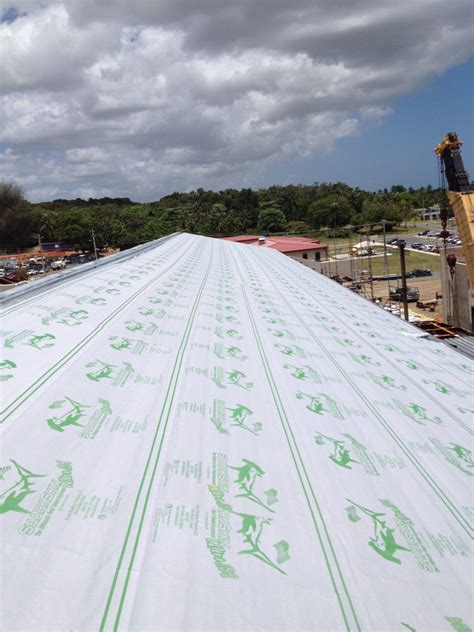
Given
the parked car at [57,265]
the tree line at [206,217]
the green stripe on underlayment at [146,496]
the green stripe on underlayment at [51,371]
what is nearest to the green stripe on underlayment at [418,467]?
the green stripe on underlayment at [146,496]

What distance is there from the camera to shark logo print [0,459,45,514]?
120 centimetres

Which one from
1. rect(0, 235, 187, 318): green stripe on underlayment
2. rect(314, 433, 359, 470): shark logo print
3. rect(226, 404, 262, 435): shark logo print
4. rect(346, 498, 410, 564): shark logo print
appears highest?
rect(0, 235, 187, 318): green stripe on underlayment

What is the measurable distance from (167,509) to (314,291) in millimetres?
5843

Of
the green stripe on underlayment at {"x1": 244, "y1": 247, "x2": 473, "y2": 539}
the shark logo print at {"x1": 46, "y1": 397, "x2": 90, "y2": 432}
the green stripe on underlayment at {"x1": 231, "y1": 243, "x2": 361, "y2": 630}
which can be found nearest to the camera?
the green stripe on underlayment at {"x1": 231, "y1": 243, "x2": 361, "y2": 630}

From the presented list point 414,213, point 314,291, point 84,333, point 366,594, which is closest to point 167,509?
point 366,594

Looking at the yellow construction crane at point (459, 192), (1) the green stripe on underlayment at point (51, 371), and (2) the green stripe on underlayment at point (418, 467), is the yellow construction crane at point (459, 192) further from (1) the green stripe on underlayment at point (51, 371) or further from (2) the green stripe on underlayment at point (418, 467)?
(1) the green stripe on underlayment at point (51, 371)

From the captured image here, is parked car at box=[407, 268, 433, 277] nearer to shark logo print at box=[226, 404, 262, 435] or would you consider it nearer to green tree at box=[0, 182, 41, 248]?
shark logo print at box=[226, 404, 262, 435]

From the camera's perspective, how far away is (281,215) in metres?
49.0

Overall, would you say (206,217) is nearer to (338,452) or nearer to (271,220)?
(271,220)

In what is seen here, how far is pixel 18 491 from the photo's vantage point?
125 centimetres

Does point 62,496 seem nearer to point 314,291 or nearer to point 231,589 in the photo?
point 231,589

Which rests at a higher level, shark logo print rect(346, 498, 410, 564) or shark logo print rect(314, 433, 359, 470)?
shark logo print rect(314, 433, 359, 470)

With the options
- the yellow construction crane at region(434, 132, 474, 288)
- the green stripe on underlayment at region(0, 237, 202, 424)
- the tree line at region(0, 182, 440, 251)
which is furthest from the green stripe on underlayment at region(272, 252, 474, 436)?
the tree line at region(0, 182, 440, 251)

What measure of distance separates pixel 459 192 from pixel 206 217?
37.4 metres
